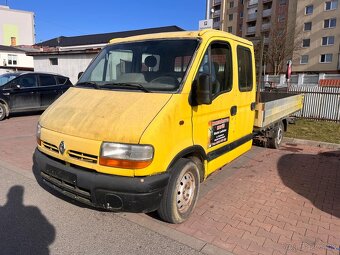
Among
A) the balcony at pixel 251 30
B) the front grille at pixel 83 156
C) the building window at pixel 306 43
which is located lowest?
the front grille at pixel 83 156

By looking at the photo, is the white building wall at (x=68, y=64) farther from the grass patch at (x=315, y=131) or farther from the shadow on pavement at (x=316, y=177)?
the shadow on pavement at (x=316, y=177)

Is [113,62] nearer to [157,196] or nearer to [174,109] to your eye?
[174,109]

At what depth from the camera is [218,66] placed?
410cm

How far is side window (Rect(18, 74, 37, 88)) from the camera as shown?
11836mm

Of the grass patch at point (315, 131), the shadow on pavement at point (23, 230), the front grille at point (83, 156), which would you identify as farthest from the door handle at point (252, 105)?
the grass patch at point (315, 131)

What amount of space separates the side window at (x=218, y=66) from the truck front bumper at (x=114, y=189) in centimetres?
147

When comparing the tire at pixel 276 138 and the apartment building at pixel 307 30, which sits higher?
the apartment building at pixel 307 30

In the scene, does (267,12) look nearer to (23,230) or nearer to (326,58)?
(326,58)

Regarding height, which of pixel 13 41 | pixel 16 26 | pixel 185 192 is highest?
pixel 16 26

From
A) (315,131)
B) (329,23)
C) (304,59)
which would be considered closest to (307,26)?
(329,23)

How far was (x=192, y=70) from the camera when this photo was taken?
3572 mm

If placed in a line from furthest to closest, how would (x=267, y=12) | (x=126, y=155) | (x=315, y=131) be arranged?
(x=267, y=12) → (x=315, y=131) → (x=126, y=155)

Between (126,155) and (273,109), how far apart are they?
4.38m

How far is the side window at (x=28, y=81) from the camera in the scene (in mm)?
11836
